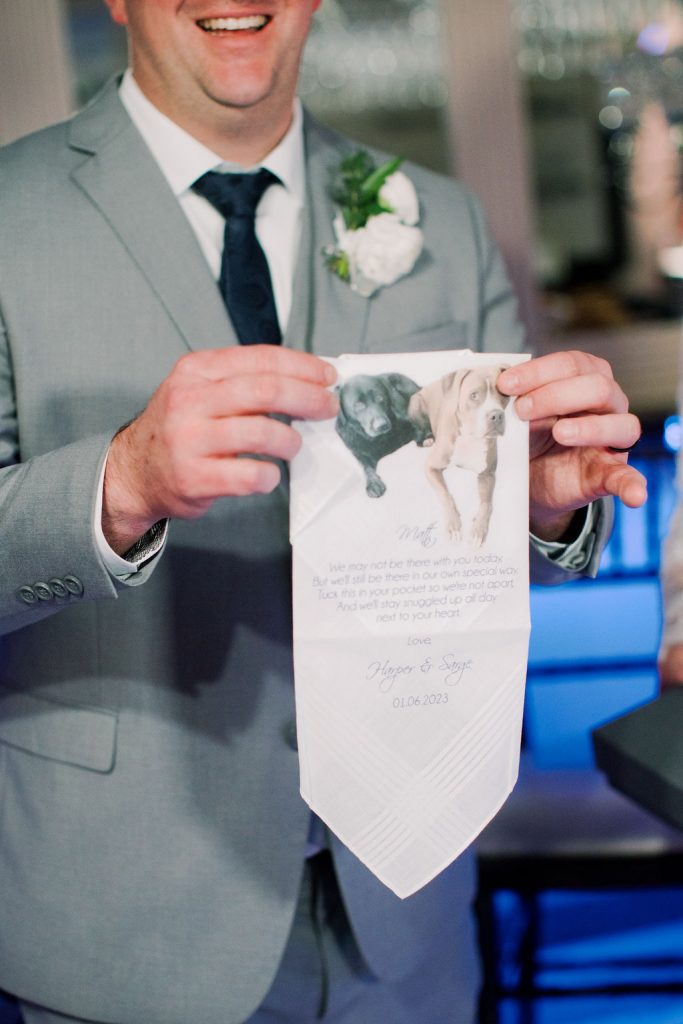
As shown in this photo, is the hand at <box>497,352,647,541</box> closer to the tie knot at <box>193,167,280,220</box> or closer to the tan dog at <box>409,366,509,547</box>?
the tan dog at <box>409,366,509,547</box>

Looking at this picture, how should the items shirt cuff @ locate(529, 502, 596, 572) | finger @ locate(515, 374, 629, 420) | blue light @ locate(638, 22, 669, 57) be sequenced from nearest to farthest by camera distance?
finger @ locate(515, 374, 629, 420)
shirt cuff @ locate(529, 502, 596, 572)
blue light @ locate(638, 22, 669, 57)

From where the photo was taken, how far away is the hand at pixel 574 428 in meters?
0.91

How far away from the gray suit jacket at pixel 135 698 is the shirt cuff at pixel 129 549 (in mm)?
192

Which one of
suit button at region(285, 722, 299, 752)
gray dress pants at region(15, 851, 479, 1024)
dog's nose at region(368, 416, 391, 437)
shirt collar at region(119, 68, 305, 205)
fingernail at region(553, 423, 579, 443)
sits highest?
shirt collar at region(119, 68, 305, 205)

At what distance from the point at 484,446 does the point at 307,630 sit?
0.72 feet

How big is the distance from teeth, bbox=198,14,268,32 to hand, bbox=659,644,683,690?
886 millimetres

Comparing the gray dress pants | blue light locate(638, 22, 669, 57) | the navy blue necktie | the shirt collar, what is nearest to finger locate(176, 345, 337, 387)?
the navy blue necktie

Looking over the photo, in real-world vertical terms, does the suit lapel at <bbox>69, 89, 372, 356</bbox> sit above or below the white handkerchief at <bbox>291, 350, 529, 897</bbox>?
above

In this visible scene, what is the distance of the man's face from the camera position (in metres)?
1.16

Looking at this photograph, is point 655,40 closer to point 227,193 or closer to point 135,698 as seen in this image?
point 227,193

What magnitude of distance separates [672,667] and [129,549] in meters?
0.72

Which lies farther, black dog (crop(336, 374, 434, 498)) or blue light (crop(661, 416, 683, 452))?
blue light (crop(661, 416, 683, 452))

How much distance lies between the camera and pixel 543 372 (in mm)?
912

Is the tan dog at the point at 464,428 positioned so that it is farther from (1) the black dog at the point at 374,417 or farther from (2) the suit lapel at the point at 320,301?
(2) the suit lapel at the point at 320,301
